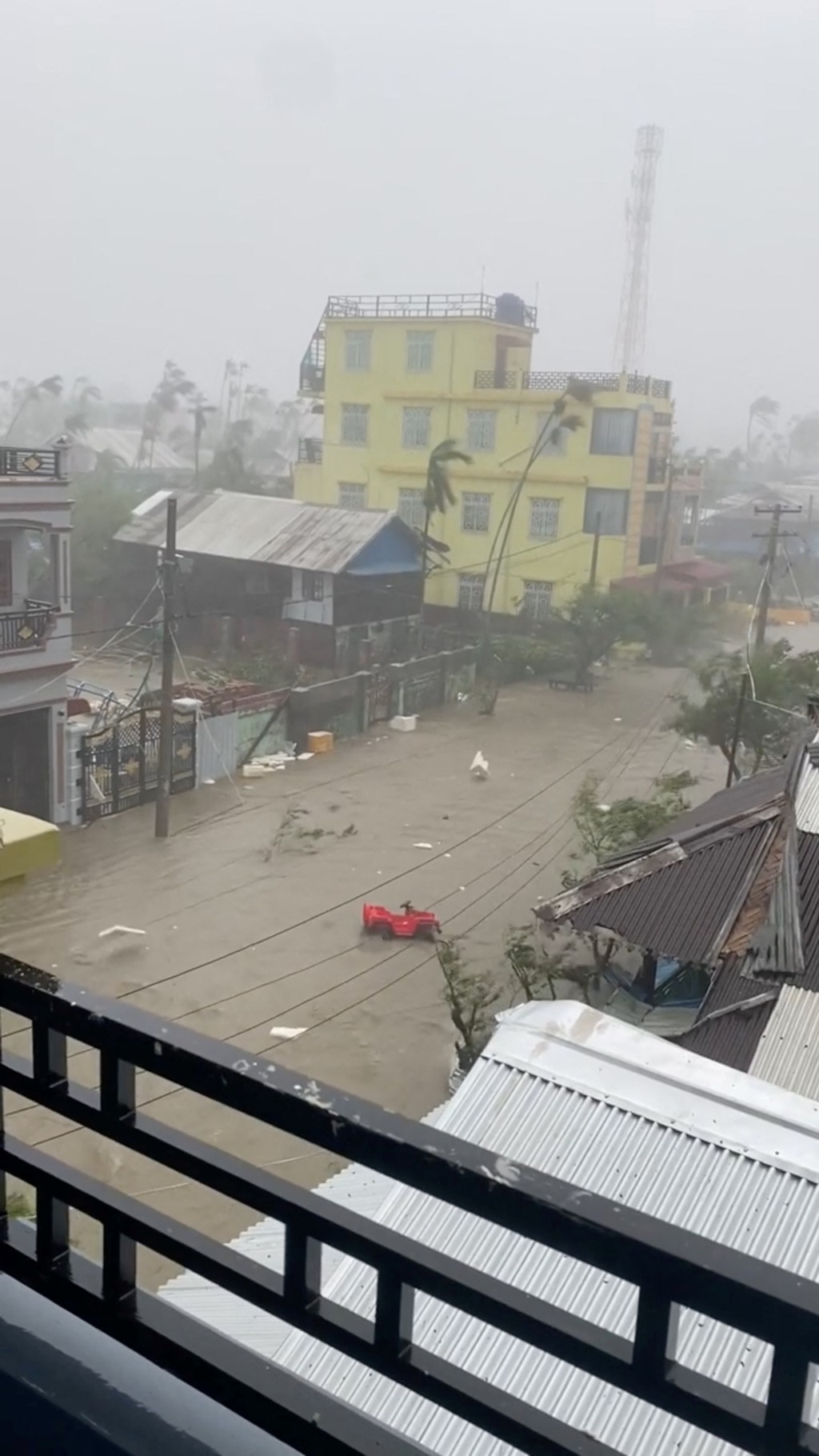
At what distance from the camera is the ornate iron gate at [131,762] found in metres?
5.01

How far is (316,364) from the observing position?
35.7ft

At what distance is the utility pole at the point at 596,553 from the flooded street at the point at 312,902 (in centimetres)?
250

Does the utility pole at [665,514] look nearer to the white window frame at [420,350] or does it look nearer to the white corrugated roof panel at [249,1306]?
the white window frame at [420,350]

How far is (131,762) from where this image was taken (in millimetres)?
5207

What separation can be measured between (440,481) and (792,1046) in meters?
8.21

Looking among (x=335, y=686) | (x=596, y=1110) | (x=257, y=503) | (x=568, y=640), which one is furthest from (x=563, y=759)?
(x=596, y=1110)

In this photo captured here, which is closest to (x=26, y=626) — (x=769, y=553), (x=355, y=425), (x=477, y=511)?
(x=769, y=553)

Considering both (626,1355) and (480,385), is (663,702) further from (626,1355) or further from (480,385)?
(626,1355)

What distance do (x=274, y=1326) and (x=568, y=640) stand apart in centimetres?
770

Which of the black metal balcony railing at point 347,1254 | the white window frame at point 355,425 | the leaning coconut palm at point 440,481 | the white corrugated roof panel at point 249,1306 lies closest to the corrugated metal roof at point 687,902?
the white corrugated roof panel at point 249,1306

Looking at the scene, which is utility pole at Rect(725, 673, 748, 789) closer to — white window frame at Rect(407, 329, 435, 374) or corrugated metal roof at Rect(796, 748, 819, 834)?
corrugated metal roof at Rect(796, 748, 819, 834)

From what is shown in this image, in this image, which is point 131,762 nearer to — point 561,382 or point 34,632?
point 34,632

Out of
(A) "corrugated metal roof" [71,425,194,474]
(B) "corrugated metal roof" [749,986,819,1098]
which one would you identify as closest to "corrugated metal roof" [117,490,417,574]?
(A) "corrugated metal roof" [71,425,194,474]

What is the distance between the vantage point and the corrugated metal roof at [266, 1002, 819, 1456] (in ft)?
3.53
